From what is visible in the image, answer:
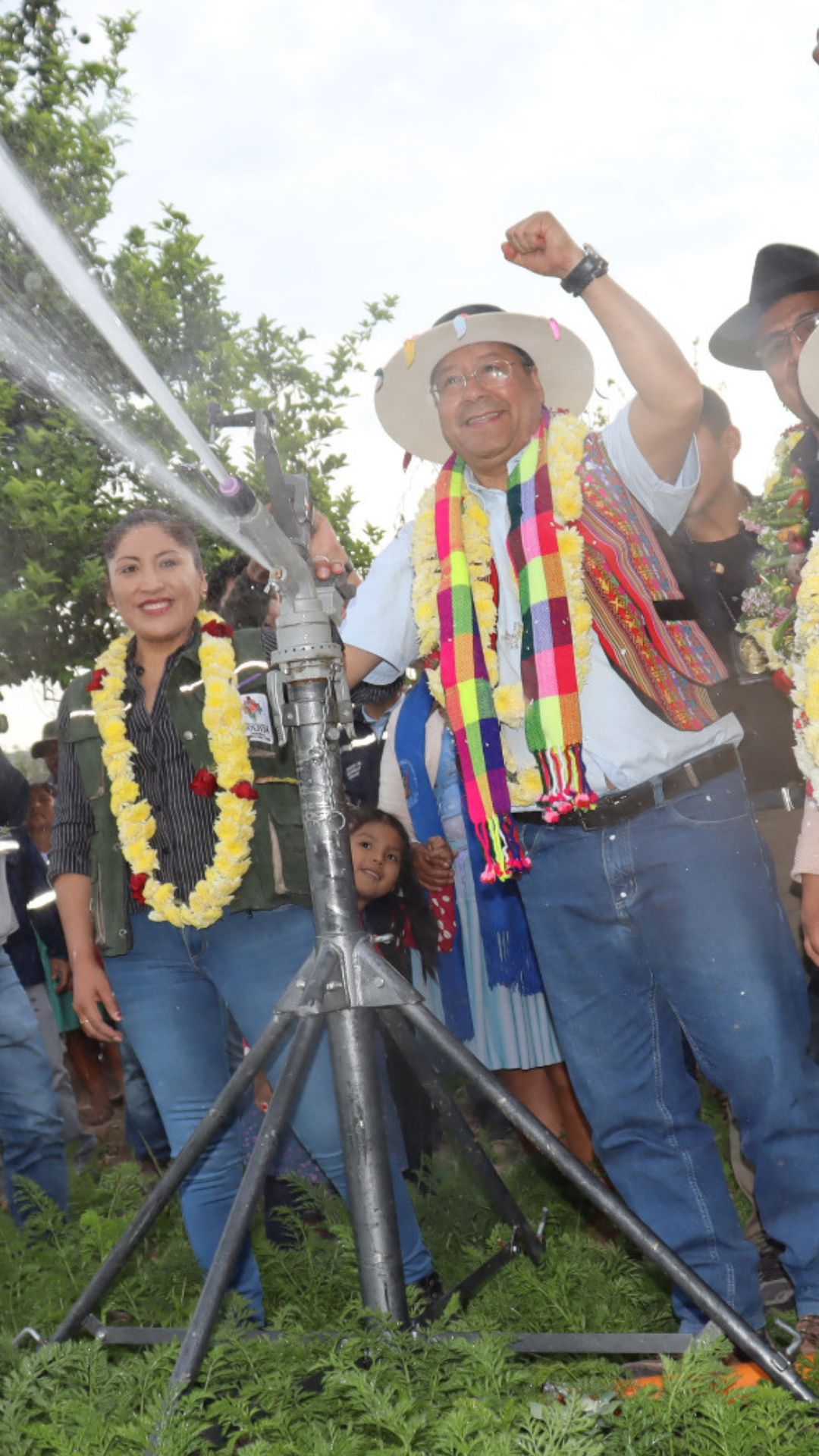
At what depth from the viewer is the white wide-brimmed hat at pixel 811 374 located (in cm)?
297

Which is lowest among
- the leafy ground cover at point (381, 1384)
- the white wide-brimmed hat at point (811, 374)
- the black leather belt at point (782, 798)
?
the leafy ground cover at point (381, 1384)

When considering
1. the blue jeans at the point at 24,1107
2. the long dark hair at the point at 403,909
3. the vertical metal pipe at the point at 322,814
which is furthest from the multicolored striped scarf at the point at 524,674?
the blue jeans at the point at 24,1107

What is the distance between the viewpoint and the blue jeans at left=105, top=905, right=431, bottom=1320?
344cm

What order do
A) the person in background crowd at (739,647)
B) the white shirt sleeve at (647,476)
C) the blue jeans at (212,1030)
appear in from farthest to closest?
the person in background crowd at (739,647), the blue jeans at (212,1030), the white shirt sleeve at (647,476)

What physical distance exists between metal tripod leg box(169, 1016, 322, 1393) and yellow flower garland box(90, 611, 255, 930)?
711 mm

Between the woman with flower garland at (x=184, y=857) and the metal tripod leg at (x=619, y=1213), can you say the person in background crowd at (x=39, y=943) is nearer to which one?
the woman with flower garland at (x=184, y=857)

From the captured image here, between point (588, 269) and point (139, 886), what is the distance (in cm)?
195

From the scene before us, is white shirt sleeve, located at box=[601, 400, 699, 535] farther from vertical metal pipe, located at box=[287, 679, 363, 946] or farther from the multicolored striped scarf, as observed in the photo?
vertical metal pipe, located at box=[287, 679, 363, 946]

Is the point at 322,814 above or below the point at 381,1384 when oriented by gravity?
above

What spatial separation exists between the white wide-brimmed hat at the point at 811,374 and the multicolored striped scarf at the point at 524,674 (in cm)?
60

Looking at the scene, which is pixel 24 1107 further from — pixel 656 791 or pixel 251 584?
pixel 656 791

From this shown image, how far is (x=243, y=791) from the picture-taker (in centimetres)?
364

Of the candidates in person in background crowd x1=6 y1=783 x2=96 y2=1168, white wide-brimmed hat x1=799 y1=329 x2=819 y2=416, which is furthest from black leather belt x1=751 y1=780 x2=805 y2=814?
person in background crowd x1=6 y1=783 x2=96 y2=1168

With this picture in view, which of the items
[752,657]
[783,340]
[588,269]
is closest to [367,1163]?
[752,657]
